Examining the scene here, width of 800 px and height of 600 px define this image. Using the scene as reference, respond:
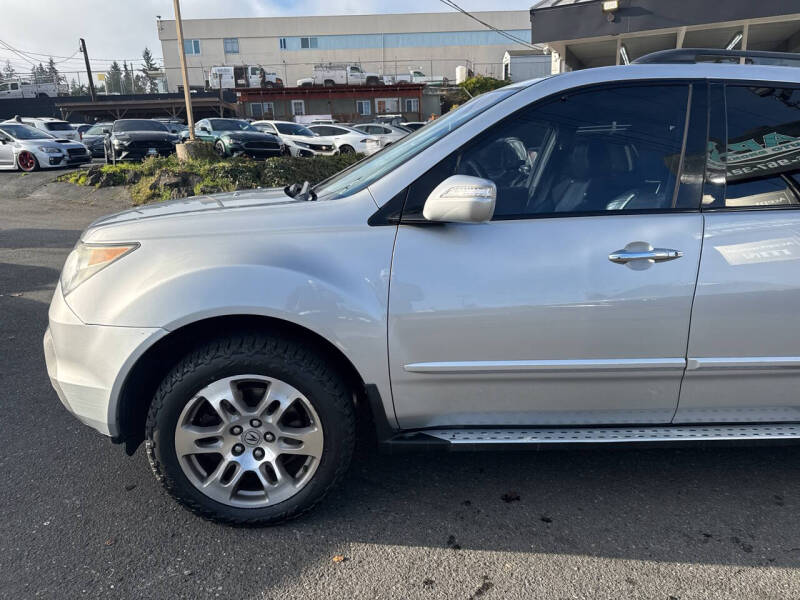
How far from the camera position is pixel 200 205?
2893 millimetres

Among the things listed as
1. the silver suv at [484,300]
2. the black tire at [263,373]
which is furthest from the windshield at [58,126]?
the black tire at [263,373]

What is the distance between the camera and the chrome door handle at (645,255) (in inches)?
92.8

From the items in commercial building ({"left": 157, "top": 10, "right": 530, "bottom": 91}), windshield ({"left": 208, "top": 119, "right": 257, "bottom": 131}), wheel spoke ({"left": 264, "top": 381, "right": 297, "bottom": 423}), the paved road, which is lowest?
the paved road

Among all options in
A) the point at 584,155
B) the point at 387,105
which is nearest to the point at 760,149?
the point at 584,155

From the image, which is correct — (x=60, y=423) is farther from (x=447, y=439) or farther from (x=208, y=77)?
(x=208, y=77)

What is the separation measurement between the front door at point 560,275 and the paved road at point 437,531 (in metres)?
0.45

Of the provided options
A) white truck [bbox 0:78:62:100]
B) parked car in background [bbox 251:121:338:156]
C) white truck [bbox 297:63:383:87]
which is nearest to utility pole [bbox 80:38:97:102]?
white truck [bbox 0:78:62:100]

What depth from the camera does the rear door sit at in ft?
7.80

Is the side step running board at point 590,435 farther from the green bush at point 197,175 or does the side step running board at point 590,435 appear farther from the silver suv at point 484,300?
the green bush at point 197,175

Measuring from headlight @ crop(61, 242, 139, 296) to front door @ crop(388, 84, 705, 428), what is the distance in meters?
1.16

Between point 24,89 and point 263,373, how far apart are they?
59419 mm

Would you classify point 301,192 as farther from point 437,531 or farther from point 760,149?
point 760,149

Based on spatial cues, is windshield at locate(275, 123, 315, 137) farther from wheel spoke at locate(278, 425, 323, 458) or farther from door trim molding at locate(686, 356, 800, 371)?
door trim molding at locate(686, 356, 800, 371)

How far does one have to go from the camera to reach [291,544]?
2.48 meters
